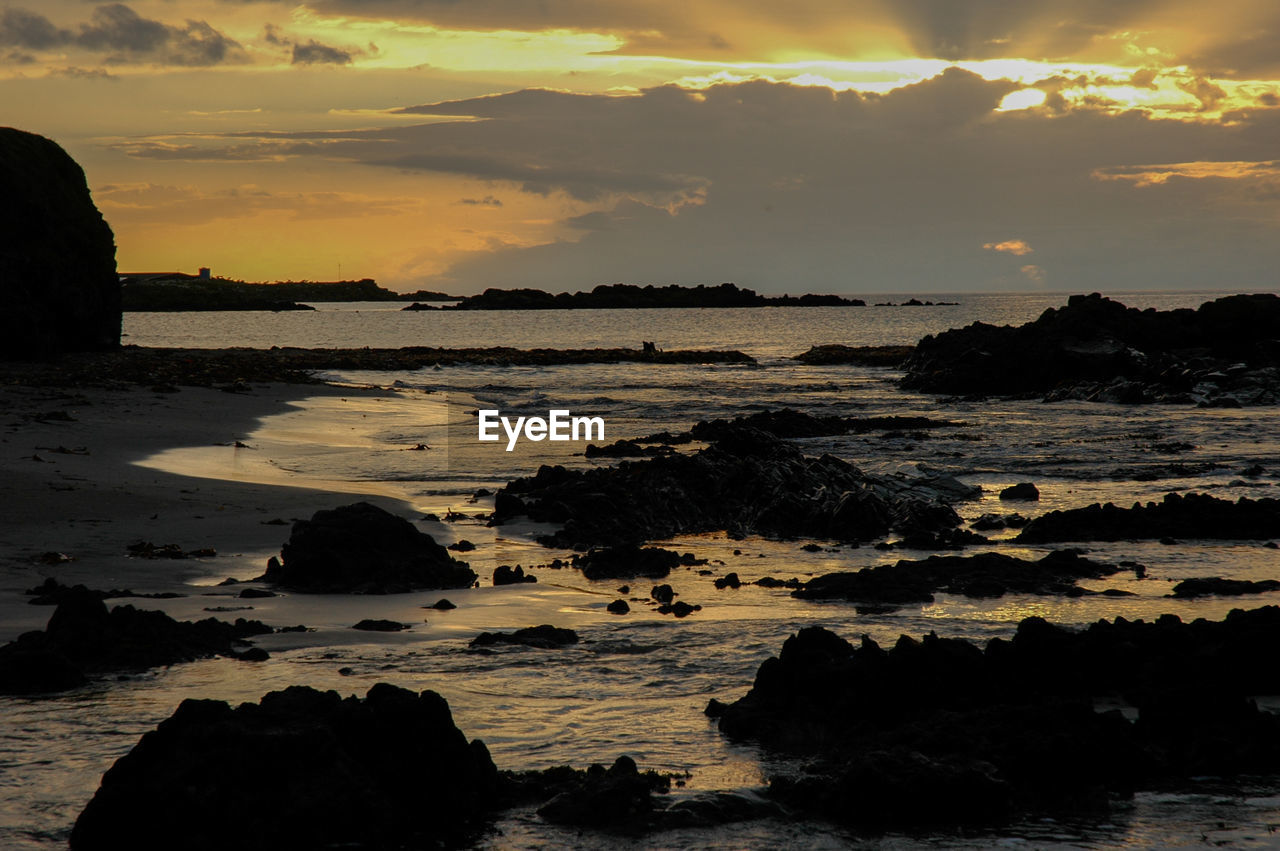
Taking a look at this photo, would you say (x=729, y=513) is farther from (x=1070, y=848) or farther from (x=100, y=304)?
(x=100, y=304)

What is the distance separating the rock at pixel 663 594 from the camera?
10719 millimetres

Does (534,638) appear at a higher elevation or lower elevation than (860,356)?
lower

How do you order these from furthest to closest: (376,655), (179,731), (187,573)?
1. (187,573)
2. (376,655)
3. (179,731)

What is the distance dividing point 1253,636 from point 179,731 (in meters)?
6.86

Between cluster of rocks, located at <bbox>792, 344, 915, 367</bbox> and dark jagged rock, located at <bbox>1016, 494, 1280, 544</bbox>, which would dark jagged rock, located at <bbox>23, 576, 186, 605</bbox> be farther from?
cluster of rocks, located at <bbox>792, 344, 915, 367</bbox>

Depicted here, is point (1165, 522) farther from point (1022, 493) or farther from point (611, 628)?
point (611, 628)

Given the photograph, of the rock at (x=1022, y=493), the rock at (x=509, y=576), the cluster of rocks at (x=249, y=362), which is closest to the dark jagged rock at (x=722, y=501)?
the rock at (x=1022, y=493)

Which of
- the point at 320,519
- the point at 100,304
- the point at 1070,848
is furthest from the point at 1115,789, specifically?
the point at 100,304

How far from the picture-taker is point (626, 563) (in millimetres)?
12305

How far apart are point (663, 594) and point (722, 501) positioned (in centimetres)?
531

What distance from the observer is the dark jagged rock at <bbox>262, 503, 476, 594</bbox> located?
10625 mm

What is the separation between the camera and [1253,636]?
7.61 m
